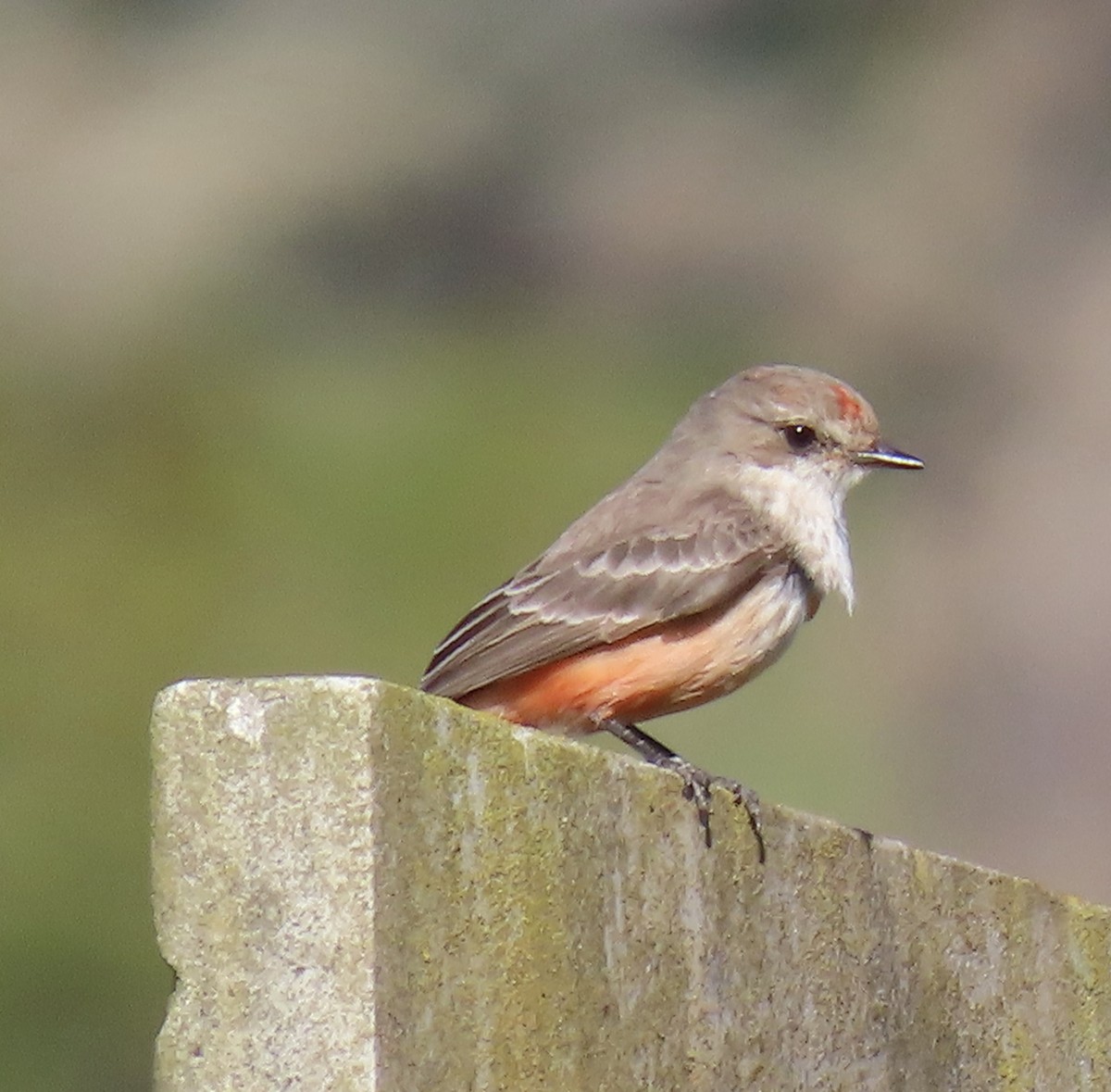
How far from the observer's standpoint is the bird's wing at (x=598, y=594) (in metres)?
5.28

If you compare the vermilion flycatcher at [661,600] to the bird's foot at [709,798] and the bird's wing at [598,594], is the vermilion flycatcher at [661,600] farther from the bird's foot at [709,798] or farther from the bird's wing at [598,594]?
the bird's foot at [709,798]

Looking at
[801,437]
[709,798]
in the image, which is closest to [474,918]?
[709,798]

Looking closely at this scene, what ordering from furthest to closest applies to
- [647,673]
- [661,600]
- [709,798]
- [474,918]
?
1. [661,600]
2. [647,673]
3. [709,798]
4. [474,918]

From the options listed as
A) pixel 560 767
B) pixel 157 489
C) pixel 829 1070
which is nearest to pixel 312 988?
pixel 560 767

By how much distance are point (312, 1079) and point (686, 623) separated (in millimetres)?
2843

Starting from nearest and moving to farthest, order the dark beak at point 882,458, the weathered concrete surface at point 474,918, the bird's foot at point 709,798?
the weathered concrete surface at point 474,918 → the bird's foot at point 709,798 → the dark beak at point 882,458

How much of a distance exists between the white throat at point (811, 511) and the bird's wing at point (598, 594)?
99 mm

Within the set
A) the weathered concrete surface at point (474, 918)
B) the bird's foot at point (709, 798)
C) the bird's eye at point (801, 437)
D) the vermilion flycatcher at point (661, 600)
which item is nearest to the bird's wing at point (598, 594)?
the vermilion flycatcher at point (661, 600)

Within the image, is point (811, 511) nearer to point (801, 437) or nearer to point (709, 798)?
point (801, 437)

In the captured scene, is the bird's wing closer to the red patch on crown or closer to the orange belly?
the orange belly

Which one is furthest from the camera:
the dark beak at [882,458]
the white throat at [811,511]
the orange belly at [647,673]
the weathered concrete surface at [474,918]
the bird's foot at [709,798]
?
the dark beak at [882,458]

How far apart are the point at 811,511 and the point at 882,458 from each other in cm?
35

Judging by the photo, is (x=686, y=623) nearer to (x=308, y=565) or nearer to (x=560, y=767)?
(x=560, y=767)

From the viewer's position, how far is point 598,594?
Result: 5.43 meters
